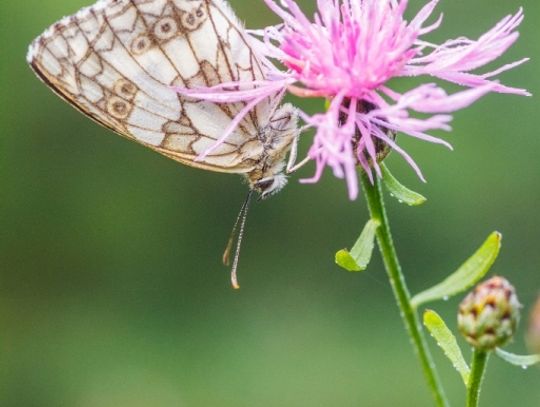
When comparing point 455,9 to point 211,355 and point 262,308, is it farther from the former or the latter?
point 211,355

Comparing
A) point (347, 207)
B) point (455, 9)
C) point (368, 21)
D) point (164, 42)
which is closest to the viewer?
point (368, 21)

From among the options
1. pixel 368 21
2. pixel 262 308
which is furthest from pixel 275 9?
pixel 262 308

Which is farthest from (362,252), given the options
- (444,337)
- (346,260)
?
(444,337)

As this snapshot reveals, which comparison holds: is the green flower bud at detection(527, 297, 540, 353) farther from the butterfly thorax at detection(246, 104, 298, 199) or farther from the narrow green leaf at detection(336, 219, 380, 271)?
the butterfly thorax at detection(246, 104, 298, 199)

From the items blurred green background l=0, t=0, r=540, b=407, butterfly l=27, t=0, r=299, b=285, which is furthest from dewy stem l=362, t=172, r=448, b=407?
blurred green background l=0, t=0, r=540, b=407

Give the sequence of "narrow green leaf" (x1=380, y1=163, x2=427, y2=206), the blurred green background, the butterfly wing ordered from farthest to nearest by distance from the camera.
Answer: the blurred green background, the butterfly wing, "narrow green leaf" (x1=380, y1=163, x2=427, y2=206)

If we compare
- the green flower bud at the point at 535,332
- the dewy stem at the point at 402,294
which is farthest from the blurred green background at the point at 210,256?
the dewy stem at the point at 402,294
